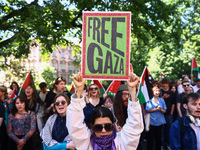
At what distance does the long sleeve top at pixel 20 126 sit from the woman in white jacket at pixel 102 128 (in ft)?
8.54

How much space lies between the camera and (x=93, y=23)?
110 inches

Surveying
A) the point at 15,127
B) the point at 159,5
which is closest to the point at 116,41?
the point at 15,127

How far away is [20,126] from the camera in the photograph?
15.9 feet

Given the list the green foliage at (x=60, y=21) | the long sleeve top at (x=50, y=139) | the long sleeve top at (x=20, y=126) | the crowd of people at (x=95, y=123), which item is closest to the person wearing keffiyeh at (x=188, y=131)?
the crowd of people at (x=95, y=123)

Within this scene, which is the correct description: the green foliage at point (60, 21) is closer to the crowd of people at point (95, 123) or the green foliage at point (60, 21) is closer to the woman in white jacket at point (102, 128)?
the crowd of people at point (95, 123)

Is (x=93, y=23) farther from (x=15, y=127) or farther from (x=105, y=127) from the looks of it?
(x=15, y=127)

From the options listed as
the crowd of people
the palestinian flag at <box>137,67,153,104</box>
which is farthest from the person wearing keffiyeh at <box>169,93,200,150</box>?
the palestinian flag at <box>137,67,153,104</box>

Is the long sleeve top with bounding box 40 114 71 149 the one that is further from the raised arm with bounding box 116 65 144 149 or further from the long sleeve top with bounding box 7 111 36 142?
the long sleeve top with bounding box 7 111 36 142

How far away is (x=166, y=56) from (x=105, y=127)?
2922 centimetres

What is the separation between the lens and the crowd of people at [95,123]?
2.41 meters

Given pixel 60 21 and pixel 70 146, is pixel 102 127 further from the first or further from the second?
pixel 60 21

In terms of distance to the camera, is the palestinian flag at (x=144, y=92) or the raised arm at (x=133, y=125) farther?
the palestinian flag at (x=144, y=92)

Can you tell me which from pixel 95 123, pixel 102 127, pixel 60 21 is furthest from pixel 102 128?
pixel 60 21

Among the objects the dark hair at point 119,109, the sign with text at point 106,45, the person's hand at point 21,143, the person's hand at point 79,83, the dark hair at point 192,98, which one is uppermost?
the sign with text at point 106,45
